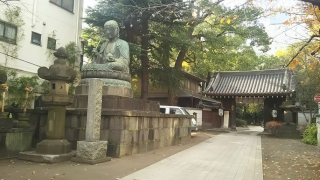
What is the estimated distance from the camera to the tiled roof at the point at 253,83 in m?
20.2

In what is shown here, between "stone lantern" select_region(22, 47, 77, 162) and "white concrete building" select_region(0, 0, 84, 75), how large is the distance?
7.55 m

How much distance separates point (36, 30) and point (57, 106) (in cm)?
1028

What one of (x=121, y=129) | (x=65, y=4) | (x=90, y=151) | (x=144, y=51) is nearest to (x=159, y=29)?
(x=144, y=51)

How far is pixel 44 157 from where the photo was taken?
6344 mm

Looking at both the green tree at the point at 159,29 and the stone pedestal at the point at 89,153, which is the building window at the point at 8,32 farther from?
the stone pedestal at the point at 89,153

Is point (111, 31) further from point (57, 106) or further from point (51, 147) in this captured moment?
point (51, 147)

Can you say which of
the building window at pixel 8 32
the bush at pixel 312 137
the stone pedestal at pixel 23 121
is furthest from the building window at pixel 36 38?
the bush at pixel 312 137

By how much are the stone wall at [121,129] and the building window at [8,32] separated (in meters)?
7.58

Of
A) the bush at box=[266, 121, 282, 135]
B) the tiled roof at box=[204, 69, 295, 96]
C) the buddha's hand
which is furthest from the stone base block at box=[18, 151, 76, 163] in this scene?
the tiled roof at box=[204, 69, 295, 96]

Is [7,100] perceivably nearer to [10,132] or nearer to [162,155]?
[10,132]

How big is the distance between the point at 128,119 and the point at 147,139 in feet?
5.36

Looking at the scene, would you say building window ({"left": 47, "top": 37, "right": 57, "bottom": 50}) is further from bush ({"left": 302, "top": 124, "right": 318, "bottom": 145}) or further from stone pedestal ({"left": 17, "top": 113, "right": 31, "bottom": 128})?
bush ({"left": 302, "top": 124, "right": 318, "bottom": 145})

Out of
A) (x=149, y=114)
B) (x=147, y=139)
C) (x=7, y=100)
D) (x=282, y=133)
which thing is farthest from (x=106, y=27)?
(x=282, y=133)

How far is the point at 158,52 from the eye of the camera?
17.1 meters
